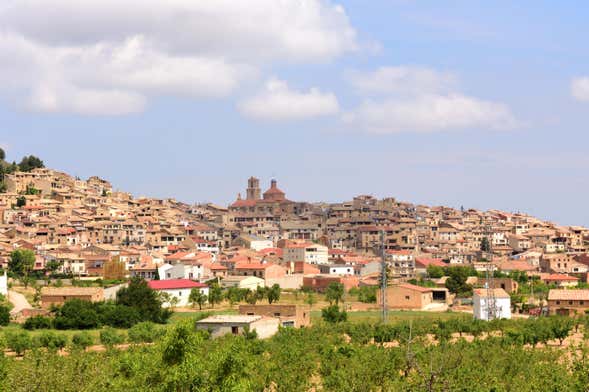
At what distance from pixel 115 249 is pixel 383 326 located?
4315cm

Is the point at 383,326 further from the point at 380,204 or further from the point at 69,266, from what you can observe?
the point at 380,204

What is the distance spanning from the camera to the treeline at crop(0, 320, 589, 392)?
2162cm

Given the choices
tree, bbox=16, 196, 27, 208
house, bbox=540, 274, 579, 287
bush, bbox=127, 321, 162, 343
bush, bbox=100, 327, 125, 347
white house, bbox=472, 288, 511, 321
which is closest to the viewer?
bush, bbox=100, 327, 125, 347

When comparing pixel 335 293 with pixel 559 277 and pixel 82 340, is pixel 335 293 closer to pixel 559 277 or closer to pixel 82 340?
pixel 559 277

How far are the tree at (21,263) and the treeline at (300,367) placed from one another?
33085 mm

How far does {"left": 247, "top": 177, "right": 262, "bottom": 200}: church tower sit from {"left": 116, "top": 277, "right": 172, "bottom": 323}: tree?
95.5 m

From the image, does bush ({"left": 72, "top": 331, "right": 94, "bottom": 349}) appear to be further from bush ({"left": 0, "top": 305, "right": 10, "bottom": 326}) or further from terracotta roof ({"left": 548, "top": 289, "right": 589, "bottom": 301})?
terracotta roof ({"left": 548, "top": 289, "right": 589, "bottom": 301})

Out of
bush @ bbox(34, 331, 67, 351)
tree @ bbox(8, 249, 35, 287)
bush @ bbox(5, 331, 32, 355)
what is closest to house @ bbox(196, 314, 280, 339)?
bush @ bbox(34, 331, 67, 351)

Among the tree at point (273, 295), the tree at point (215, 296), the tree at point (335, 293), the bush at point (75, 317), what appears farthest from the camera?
the tree at point (335, 293)

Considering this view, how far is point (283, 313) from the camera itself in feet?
167

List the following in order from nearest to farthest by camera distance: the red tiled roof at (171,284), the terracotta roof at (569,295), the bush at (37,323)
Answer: the bush at (37,323), the terracotta roof at (569,295), the red tiled roof at (171,284)

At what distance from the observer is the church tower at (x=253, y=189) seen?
502 feet

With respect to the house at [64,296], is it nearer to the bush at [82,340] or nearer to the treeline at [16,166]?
the bush at [82,340]

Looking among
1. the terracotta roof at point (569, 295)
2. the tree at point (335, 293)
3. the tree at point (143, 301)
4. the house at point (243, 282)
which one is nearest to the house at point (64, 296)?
the tree at point (143, 301)
